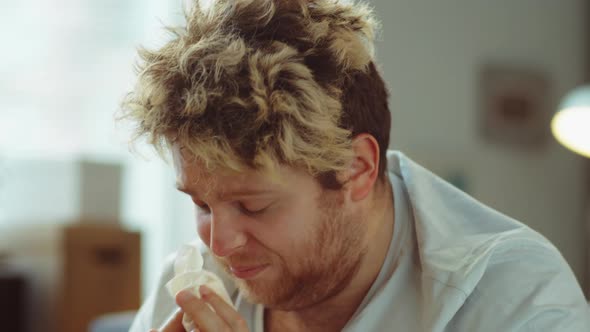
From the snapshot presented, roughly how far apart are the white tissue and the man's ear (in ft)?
0.92

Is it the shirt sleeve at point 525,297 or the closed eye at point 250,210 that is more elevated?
the closed eye at point 250,210

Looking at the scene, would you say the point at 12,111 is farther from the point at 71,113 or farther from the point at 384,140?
the point at 384,140

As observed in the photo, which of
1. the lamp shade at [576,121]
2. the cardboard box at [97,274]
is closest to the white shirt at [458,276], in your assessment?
the lamp shade at [576,121]

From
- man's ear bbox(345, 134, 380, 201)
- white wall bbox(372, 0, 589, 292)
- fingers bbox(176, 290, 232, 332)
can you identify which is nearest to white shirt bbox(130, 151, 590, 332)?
man's ear bbox(345, 134, 380, 201)

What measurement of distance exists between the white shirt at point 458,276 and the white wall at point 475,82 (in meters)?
2.75

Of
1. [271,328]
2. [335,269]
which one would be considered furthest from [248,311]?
[335,269]

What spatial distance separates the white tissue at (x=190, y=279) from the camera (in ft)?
4.06

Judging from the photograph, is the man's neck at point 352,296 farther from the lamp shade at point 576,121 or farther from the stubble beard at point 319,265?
the lamp shade at point 576,121

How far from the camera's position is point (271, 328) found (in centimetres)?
140

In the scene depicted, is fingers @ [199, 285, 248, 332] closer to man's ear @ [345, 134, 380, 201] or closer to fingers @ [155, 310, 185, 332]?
fingers @ [155, 310, 185, 332]

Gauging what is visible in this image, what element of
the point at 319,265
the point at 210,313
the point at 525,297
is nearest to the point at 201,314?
the point at 210,313

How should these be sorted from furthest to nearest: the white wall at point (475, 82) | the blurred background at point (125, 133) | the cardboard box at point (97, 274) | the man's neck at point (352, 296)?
the white wall at point (475, 82) → the blurred background at point (125, 133) → the cardboard box at point (97, 274) → the man's neck at point (352, 296)

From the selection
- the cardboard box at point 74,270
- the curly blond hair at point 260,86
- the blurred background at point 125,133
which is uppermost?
the curly blond hair at point 260,86

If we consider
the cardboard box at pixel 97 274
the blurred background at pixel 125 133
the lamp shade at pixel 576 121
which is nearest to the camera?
the lamp shade at pixel 576 121
